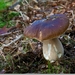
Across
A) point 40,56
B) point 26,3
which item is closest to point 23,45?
point 40,56

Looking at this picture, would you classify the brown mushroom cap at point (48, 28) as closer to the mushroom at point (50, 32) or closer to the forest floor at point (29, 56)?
the mushroom at point (50, 32)

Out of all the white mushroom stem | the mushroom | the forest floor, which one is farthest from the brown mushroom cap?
the forest floor

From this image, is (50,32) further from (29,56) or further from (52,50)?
(29,56)

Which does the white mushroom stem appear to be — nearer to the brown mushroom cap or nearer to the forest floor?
the forest floor

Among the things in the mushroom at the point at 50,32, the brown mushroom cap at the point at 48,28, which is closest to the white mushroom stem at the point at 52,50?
the mushroom at the point at 50,32

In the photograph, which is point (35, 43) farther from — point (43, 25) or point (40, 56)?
point (43, 25)

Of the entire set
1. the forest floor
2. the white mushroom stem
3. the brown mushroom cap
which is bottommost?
the forest floor
